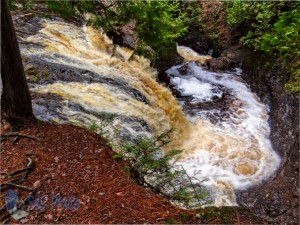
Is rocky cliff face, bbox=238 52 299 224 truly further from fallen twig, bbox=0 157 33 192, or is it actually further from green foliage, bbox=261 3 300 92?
fallen twig, bbox=0 157 33 192

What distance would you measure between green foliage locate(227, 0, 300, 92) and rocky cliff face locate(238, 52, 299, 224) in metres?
0.40

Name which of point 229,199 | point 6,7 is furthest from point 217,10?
Result: point 6,7

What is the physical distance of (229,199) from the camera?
249 inches

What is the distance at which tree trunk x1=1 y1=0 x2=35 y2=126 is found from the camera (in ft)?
14.9

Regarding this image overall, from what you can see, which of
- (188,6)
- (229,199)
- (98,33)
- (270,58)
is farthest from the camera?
(188,6)

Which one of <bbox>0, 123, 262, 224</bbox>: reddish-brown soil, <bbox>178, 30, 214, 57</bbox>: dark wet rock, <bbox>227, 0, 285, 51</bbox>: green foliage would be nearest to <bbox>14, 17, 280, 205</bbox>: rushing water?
<bbox>0, 123, 262, 224</bbox>: reddish-brown soil

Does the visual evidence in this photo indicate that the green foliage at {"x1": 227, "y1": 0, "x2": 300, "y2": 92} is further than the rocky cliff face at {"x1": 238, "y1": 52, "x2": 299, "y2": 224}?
Yes

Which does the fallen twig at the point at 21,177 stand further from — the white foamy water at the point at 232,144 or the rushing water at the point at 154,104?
the white foamy water at the point at 232,144

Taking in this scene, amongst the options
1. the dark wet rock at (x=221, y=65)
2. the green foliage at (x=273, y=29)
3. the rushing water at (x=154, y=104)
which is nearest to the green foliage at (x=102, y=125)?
the rushing water at (x=154, y=104)

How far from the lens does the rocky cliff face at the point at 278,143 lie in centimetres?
553

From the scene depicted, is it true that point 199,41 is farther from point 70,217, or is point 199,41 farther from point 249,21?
point 70,217

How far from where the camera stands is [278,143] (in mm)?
7746

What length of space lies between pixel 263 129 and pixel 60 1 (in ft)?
21.2

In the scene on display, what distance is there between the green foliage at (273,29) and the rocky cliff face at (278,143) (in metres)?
0.40
